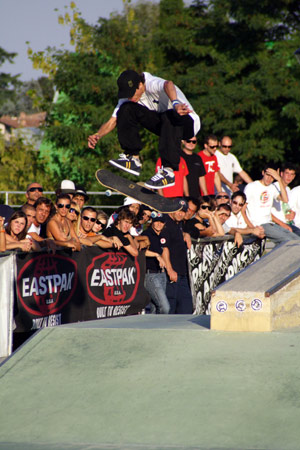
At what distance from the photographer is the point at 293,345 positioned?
16.3 feet

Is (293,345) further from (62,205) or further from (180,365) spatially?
(62,205)

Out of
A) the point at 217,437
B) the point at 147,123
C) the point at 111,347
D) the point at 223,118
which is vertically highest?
the point at 223,118

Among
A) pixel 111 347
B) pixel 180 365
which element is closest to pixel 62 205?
pixel 111 347

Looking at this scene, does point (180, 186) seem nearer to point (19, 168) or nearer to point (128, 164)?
point (128, 164)

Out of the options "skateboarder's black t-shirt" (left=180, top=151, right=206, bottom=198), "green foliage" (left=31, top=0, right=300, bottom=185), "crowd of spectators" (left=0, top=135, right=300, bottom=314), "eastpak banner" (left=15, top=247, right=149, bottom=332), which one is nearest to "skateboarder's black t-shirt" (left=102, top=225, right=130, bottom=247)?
"crowd of spectators" (left=0, top=135, right=300, bottom=314)

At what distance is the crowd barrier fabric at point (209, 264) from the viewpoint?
8.66 metres

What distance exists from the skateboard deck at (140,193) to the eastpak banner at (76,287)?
82cm

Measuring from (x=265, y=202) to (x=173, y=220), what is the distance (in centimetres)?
227

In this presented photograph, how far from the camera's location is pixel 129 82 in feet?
21.1

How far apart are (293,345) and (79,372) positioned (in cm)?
169

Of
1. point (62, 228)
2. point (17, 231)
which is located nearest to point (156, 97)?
point (62, 228)

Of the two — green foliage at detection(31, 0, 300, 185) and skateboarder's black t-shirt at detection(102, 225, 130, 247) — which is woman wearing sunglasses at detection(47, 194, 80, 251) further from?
green foliage at detection(31, 0, 300, 185)

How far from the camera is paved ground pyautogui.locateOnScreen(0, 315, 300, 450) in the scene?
3924 millimetres

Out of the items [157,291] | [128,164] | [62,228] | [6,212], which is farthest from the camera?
[157,291]
